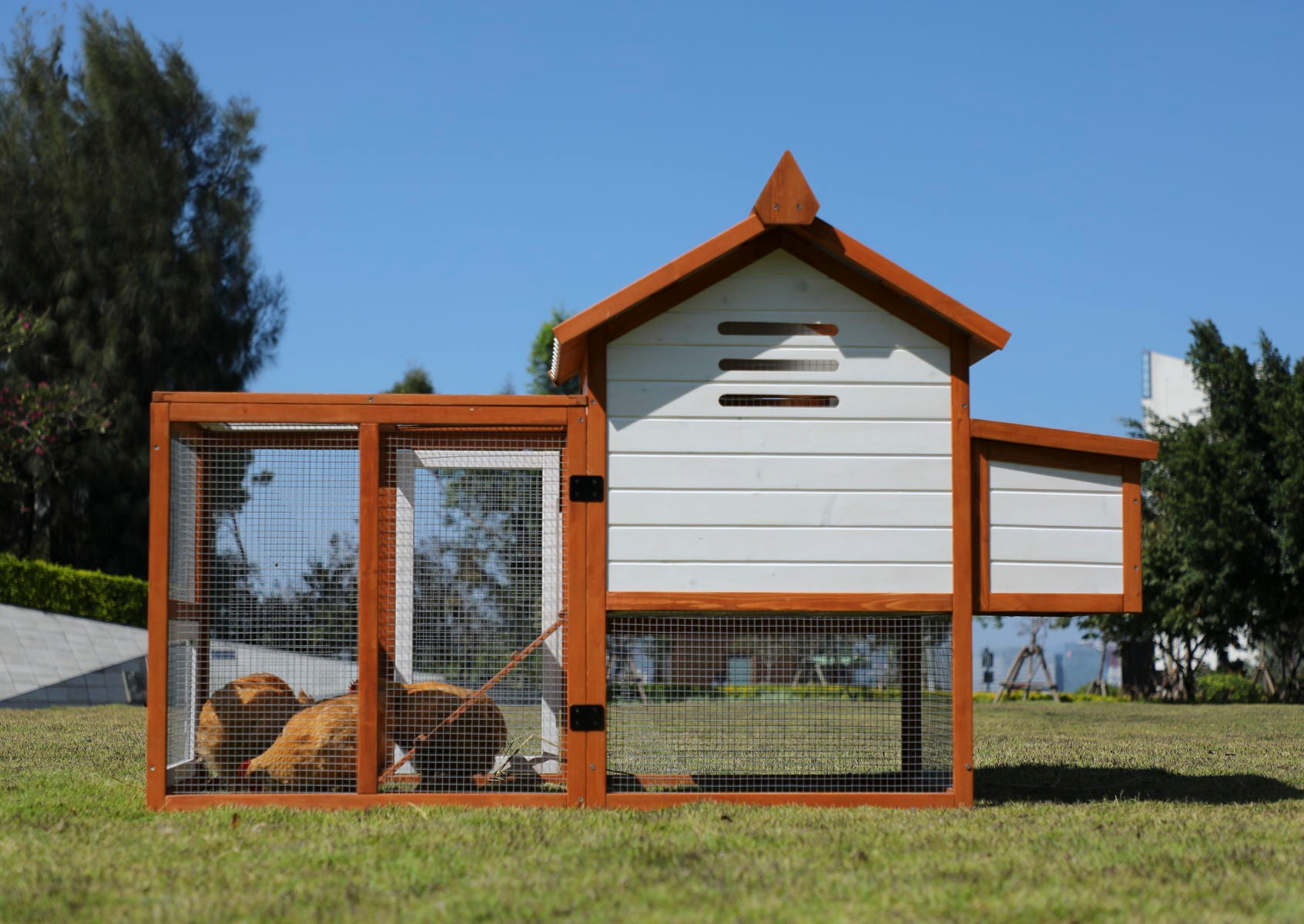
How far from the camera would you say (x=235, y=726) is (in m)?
6.95

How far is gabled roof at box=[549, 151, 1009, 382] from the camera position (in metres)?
6.61

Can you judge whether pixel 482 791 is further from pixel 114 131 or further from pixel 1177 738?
pixel 114 131

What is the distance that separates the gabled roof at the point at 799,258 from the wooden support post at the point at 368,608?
3.73 ft

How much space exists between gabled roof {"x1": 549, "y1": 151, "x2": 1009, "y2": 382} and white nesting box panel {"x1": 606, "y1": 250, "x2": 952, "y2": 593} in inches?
2.7

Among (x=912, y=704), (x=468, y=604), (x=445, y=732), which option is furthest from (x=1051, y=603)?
(x=445, y=732)

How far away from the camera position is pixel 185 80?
1220 inches

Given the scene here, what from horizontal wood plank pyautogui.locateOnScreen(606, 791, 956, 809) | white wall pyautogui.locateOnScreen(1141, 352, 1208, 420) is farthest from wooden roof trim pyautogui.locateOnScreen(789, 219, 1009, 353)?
white wall pyautogui.locateOnScreen(1141, 352, 1208, 420)

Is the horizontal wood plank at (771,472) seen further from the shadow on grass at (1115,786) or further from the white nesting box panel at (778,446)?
the shadow on grass at (1115,786)

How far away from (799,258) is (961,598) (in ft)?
6.42

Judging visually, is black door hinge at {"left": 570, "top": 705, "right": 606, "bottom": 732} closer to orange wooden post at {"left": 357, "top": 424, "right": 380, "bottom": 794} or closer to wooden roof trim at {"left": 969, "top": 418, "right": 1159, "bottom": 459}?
orange wooden post at {"left": 357, "top": 424, "right": 380, "bottom": 794}

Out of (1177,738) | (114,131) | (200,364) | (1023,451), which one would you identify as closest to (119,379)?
(200,364)

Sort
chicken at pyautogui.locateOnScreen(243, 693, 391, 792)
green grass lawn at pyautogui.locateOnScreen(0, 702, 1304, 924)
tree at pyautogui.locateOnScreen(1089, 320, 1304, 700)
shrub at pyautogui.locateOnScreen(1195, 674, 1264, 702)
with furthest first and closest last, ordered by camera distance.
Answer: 1. shrub at pyautogui.locateOnScreen(1195, 674, 1264, 702)
2. tree at pyautogui.locateOnScreen(1089, 320, 1304, 700)
3. chicken at pyautogui.locateOnScreen(243, 693, 391, 792)
4. green grass lawn at pyautogui.locateOnScreen(0, 702, 1304, 924)

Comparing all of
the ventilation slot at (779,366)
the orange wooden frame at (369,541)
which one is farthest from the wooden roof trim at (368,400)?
the ventilation slot at (779,366)

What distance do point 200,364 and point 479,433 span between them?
25037mm
